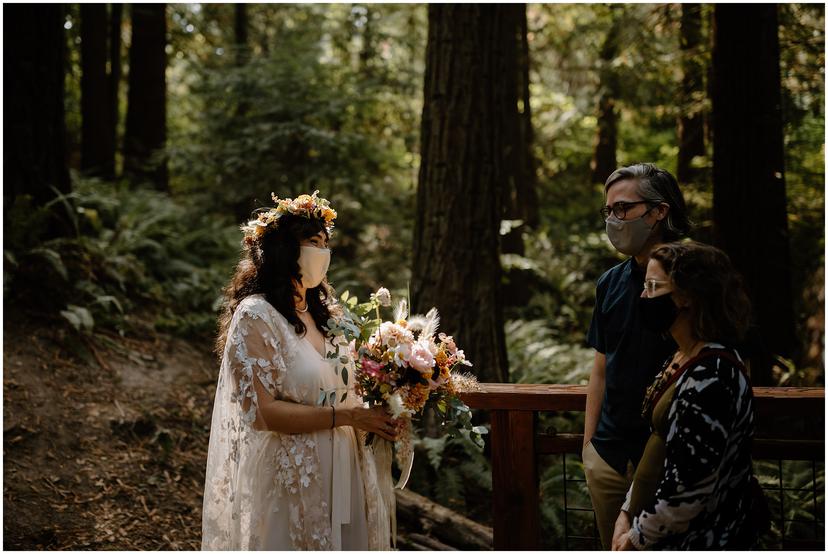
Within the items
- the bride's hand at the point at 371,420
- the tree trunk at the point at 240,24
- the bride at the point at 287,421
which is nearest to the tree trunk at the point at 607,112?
the tree trunk at the point at 240,24

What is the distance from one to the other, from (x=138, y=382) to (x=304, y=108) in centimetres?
480

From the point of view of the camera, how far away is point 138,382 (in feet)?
21.8

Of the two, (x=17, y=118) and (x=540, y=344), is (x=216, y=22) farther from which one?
(x=540, y=344)

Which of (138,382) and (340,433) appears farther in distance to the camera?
(138,382)

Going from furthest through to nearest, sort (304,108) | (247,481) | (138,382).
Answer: (304,108)
(138,382)
(247,481)

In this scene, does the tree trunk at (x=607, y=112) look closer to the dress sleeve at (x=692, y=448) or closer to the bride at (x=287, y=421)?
the bride at (x=287, y=421)

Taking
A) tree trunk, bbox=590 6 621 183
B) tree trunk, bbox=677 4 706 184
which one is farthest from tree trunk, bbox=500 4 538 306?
tree trunk, bbox=677 4 706 184

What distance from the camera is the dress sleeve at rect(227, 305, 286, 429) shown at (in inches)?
114

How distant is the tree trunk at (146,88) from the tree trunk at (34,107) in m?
5.38

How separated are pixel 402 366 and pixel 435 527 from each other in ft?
8.23

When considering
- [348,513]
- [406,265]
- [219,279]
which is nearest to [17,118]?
[219,279]

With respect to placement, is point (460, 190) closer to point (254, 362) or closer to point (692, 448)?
point (254, 362)

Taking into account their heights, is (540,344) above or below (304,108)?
below

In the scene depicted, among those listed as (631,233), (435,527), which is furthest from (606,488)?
(435,527)
